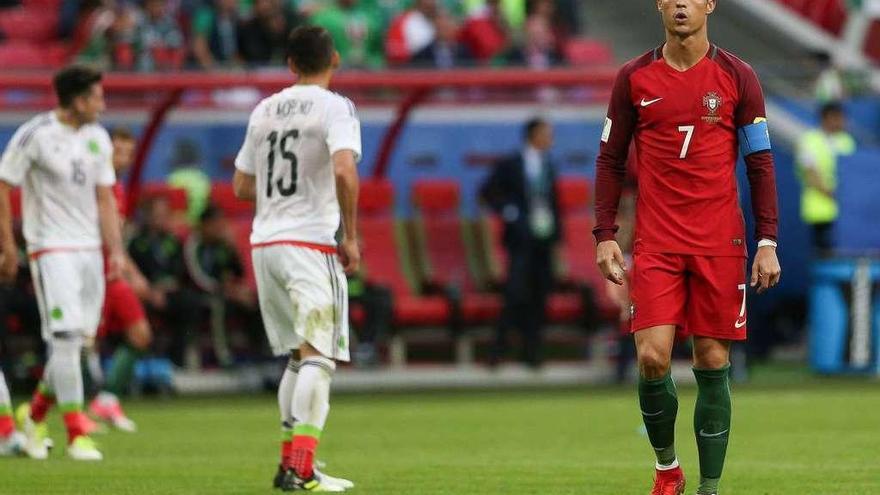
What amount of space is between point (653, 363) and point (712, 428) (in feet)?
1.23

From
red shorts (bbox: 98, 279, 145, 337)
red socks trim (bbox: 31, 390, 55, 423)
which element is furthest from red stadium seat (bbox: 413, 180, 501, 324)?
red socks trim (bbox: 31, 390, 55, 423)

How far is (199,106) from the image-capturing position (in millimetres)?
18734

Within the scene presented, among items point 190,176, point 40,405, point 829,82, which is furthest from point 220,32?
point 40,405

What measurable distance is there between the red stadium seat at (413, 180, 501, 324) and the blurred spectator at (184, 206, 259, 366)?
7.83 ft

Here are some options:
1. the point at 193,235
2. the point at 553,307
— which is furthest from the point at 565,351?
the point at 193,235

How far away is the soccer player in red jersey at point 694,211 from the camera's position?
7355mm

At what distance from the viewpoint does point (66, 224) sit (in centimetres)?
1104

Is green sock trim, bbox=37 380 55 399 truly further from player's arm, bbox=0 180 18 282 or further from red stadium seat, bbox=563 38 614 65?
red stadium seat, bbox=563 38 614 65

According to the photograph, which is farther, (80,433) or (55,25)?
(55,25)

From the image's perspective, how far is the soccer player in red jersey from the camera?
7.36 m

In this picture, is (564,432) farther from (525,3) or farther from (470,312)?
(525,3)

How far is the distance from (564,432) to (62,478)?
4.30m

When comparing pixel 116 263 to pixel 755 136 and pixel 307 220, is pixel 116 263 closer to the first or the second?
pixel 307 220

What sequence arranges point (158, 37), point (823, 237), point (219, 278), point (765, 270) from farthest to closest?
point (823, 237)
point (158, 37)
point (219, 278)
point (765, 270)
